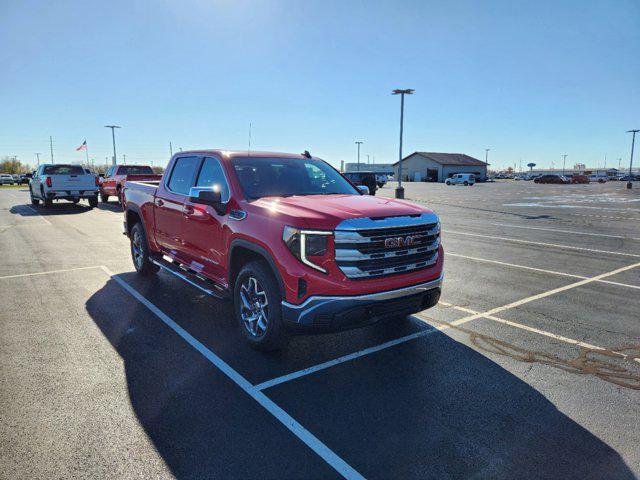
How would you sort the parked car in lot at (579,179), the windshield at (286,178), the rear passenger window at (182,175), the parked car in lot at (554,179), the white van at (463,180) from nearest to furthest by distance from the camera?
the windshield at (286,178), the rear passenger window at (182,175), the white van at (463,180), the parked car in lot at (554,179), the parked car in lot at (579,179)

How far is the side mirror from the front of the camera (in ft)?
14.8

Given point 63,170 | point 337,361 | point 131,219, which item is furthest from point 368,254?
point 63,170

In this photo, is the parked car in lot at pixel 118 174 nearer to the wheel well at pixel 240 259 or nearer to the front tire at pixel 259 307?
the wheel well at pixel 240 259

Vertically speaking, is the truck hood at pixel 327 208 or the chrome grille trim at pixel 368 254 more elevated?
the truck hood at pixel 327 208

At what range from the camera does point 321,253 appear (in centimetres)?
375

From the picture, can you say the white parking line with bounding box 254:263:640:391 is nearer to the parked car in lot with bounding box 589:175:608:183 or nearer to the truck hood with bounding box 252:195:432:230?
the truck hood with bounding box 252:195:432:230

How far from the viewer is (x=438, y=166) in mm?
86875

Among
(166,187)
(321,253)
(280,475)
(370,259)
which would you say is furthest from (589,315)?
(166,187)

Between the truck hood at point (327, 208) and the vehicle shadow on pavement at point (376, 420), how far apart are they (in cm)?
140

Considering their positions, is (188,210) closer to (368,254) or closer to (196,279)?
(196,279)

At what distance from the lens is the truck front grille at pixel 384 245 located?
12.3ft

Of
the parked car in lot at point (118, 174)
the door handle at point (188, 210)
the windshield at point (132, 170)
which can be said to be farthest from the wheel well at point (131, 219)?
the windshield at point (132, 170)

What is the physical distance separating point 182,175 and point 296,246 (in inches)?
117

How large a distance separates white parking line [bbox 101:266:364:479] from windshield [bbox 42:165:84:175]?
17903 mm
